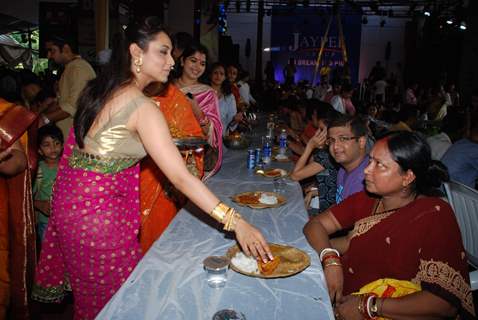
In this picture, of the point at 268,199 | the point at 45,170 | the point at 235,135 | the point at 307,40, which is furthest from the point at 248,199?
the point at 307,40

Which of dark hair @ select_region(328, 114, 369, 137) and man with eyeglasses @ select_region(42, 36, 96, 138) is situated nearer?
dark hair @ select_region(328, 114, 369, 137)

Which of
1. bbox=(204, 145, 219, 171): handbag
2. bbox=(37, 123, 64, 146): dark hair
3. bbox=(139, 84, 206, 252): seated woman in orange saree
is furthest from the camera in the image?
bbox=(37, 123, 64, 146): dark hair

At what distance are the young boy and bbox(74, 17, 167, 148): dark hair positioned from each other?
64.0 inches

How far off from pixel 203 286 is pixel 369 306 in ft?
2.05

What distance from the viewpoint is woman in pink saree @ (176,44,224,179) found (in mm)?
3049

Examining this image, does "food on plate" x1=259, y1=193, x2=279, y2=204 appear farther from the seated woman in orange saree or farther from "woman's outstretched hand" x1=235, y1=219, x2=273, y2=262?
"woman's outstretched hand" x1=235, y1=219, x2=273, y2=262

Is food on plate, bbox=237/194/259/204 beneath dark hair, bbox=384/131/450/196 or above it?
beneath

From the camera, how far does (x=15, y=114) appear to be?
1.92 metres

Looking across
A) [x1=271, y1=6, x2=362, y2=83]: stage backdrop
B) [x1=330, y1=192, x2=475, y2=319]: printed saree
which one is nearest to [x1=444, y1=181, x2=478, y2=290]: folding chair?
[x1=330, y1=192, x2=475, y2=319]: printed saree

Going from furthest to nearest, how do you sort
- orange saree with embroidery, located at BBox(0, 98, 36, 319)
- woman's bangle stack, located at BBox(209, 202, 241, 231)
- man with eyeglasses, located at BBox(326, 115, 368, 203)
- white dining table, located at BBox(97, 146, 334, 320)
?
man with eyeglasses, located at BBox(326, 115, 368, 203)
orange saree with embroidery, located at BBox(0, 98, 36, 319)
woman's bangle stack, located at BBox(209, 202, 241, 231)
white dining table, located at BBox(97, 146, 334, 320)

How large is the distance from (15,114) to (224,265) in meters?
1.25

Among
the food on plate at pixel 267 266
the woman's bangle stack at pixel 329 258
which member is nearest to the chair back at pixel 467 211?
the woman's bangle stack at pixel 329 258

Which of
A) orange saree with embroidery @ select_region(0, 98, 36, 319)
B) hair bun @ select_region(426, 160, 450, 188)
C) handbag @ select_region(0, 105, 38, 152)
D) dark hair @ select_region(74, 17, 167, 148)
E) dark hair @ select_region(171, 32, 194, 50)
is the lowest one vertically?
orange saree with embroidery @ select_region(0, 98, 36, 319)

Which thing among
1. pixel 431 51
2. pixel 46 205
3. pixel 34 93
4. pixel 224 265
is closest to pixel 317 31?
pixel 431 51
